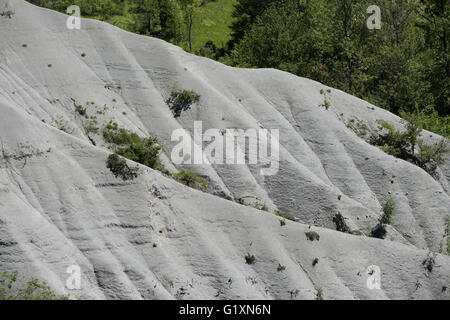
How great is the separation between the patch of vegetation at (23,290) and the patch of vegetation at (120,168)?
866 cm

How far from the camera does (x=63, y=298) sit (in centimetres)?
3109

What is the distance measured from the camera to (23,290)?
101ft

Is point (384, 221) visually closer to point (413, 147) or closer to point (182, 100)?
point (413, 147)

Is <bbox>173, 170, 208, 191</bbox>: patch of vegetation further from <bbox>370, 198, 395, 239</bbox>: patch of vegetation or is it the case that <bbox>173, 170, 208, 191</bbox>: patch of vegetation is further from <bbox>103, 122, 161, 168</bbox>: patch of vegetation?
<bbox>370, 198, 395, 239</bbox>: patch of vegetation

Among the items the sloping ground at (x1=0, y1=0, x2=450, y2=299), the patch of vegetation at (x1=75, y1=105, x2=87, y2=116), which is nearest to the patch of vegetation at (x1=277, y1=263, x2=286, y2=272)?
the sloping ground at (x1=0, y1=0, x2=450, y2=299)

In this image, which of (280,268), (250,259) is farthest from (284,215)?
(250,259)

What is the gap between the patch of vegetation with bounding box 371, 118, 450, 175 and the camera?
163ft

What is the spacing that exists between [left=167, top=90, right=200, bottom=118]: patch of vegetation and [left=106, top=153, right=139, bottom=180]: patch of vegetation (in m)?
11.4

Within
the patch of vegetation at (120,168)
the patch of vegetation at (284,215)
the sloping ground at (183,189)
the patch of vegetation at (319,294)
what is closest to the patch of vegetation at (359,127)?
the sloping ground at (183,189)

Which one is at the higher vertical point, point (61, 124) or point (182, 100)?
point (182, 100)

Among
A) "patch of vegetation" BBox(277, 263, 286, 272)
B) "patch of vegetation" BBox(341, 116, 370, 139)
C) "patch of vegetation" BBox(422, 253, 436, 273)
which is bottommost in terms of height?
"patch of vegetation" BBox(422, 253, 436, 273)

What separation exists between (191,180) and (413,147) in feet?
61.9

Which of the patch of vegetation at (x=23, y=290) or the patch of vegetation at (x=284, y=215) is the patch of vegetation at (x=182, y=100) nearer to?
the patch of vegetation at (x=284, y=215)
